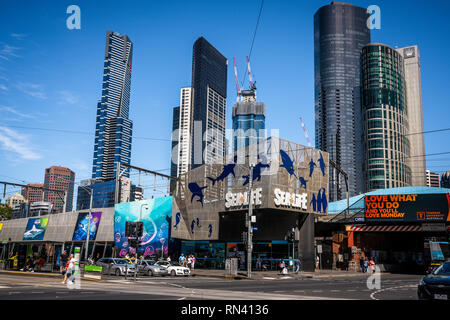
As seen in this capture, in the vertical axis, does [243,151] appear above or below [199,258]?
above

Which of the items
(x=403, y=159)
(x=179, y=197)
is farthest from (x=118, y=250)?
(x=403, y=159)

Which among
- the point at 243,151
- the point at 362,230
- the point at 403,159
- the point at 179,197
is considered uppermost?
the point at 403,159

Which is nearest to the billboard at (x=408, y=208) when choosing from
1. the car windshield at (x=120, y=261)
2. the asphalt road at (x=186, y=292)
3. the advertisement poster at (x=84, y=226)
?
the asphalt road at (x=186, y=292)

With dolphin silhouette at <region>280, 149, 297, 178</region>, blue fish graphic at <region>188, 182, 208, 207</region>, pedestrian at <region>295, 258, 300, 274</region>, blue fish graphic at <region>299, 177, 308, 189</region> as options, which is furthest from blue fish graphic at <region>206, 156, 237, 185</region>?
pedestrian at <region>295, 258, 300, 274</region>

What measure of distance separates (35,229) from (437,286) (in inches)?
2929

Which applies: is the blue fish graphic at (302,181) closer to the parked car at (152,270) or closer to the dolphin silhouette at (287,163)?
the dolphin silhouette at (287,163)

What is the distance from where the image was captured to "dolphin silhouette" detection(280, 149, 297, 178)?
44656 mm

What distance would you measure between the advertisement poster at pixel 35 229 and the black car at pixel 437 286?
71070 millimetres

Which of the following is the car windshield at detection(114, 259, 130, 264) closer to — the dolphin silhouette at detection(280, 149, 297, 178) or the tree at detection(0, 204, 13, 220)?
the dolphin silhouette at detection(280, 149, 297, 178)

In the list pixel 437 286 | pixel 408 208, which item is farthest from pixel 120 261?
pixel 408 208

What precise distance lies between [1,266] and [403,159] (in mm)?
184166

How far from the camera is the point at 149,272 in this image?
120 feet

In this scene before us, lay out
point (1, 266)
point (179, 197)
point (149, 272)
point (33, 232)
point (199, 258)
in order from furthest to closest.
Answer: point (33, 232) → point (179, 197) → point (199, 258) → point (1, 266) → point (149, 272)

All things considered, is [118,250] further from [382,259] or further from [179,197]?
[382,259]
